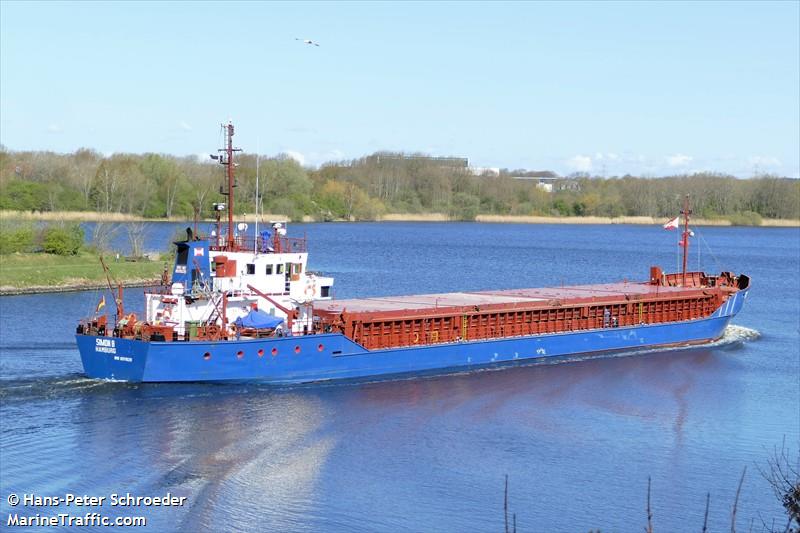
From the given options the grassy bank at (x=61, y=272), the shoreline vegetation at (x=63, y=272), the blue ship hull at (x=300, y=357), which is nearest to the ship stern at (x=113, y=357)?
the blue ship hull at (x=300, y=357)

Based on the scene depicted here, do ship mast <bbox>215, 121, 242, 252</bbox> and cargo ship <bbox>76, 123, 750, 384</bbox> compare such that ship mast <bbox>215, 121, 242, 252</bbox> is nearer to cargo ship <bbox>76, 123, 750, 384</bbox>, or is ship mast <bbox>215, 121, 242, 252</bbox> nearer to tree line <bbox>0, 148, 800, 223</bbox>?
cargo ship <bbox>76, 123, 750, 384</bbox>

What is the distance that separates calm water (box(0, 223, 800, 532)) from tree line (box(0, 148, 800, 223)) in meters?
65.9

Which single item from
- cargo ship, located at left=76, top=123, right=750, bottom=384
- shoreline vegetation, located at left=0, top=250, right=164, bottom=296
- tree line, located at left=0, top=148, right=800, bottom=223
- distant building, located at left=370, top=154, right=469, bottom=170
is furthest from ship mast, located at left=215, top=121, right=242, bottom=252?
distant building, located at left=370, top=154, right=469, bottom=170

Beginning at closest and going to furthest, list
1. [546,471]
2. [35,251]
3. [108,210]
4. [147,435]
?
1. [546,471]
2. [147,435]
3. [35,251]
4. [108,210]

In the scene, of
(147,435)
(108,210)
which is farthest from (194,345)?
(108,210)

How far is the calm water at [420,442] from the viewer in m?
21.8

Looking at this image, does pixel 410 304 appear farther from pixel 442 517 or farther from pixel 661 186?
pixel 661 186

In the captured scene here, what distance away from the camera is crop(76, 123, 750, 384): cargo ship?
99.7 feet

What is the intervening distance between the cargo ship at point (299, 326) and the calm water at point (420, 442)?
0.80 metres

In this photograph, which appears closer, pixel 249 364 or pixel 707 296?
pixel 249 364

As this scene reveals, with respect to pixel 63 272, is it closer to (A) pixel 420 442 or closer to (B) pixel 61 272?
(B) pixel 61 272

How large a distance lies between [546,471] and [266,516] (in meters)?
6.71

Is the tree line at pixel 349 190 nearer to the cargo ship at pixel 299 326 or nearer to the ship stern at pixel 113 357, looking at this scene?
the cargo ship at pixel 299 326

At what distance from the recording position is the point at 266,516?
21.0 meters
